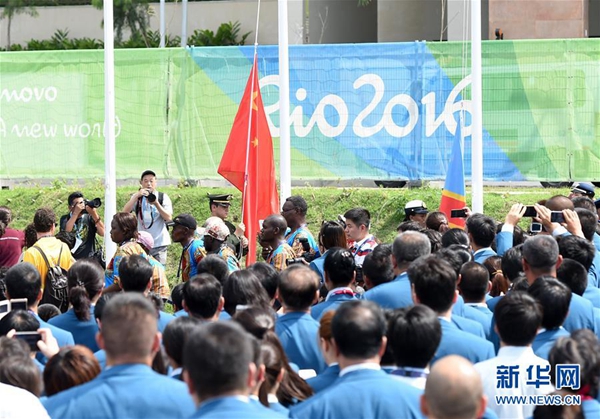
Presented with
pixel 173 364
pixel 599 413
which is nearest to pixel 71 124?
pixel 173 364

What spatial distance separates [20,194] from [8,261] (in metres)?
5.36

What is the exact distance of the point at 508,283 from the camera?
754cm

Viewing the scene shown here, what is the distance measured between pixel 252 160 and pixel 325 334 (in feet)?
21.4

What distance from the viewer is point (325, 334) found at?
16.5 ft

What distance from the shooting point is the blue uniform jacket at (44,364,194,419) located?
410 cm

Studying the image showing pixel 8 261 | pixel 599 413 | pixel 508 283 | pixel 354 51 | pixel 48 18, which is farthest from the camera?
pixel 48 18

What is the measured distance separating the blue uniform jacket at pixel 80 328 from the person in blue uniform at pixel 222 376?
10.3 ft

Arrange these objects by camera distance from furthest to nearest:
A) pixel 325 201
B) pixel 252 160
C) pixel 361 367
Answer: pixel 325 201, pixel 252 160, pixel 361 367

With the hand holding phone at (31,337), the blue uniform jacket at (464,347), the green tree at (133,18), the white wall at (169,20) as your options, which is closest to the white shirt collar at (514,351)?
the blue uniform jacket at (464,347)

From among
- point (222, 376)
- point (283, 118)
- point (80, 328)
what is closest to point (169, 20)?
point (283, 118)

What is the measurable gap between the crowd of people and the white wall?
25760 mm

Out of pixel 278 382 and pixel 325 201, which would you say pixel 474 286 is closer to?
pixel 278 382

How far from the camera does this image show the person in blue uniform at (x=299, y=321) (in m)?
5.87

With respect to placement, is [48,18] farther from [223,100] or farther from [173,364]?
[173,364]
